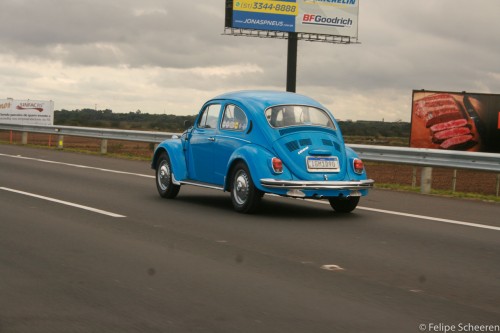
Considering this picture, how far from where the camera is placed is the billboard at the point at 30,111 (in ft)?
152

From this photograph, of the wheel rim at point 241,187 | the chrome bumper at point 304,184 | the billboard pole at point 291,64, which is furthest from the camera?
the billboard pole at point 291,64

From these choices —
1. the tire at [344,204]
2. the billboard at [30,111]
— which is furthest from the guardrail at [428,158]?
the billboard at [30,111]

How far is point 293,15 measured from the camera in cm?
4403

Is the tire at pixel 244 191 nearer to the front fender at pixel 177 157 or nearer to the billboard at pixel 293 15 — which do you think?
the front fender at pixel 177 157

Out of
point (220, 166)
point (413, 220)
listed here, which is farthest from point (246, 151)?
point (413, 220)

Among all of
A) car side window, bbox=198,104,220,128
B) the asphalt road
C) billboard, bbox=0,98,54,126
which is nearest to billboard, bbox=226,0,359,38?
billboard, bbox=0,98,54,126

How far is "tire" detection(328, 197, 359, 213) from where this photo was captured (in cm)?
1236

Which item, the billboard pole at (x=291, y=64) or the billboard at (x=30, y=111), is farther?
the billboard at (x=30, y=111)

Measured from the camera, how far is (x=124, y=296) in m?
6.45

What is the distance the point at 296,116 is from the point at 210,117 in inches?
64.1

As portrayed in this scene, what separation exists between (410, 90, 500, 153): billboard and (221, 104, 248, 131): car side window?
24.6 meters

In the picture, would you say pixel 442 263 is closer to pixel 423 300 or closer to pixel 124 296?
pixel 423 300

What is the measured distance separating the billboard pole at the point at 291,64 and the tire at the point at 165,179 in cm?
2959

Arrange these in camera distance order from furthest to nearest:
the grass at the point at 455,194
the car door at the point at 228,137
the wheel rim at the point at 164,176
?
1. the grass at the point at 455,194
2. the wheel rim at the point at 164,176
3. the car door at the point at 228,137
